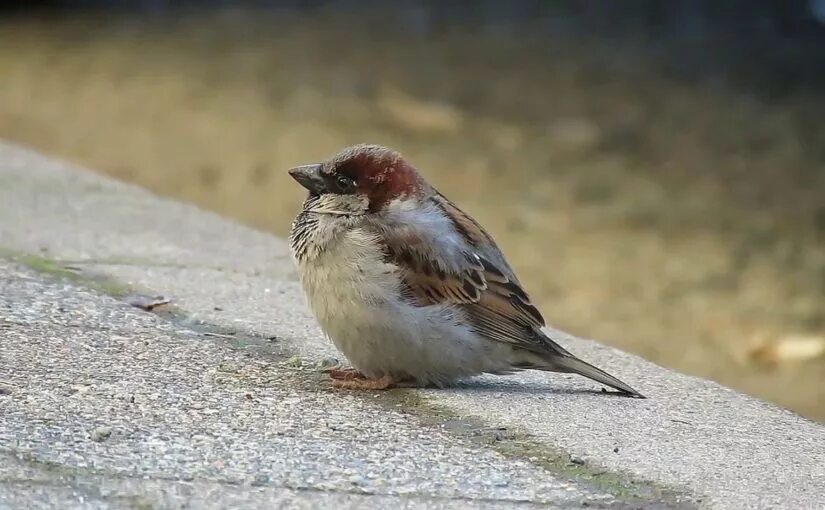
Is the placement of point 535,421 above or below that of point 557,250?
below

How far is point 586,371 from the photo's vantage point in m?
3.10

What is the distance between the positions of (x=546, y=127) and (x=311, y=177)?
6.62 meters

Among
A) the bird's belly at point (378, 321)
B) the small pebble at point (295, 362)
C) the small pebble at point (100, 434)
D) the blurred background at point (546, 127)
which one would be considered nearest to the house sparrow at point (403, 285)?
the bird's belly at point (378, 321)

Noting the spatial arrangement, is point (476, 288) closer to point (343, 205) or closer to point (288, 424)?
point (343, 205)

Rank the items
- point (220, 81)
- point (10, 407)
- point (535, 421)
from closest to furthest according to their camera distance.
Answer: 1. point (10, 407)
2. point (535, 421)
3. point (220, 81)

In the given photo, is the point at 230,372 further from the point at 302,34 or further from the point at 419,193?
the point at 302,34

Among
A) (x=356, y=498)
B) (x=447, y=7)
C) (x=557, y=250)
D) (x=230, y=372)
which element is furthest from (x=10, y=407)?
(x=447, y=7)

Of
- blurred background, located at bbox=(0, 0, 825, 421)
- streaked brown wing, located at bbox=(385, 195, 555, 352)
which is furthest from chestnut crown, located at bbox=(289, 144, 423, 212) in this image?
blurred background, located at bbox=(0, 0, 825, 421)

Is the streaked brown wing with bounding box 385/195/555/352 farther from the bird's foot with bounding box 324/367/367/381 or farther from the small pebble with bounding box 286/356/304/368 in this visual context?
the small pebble with bounding box 286/356/304/368

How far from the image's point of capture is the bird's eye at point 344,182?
3104 millimetres

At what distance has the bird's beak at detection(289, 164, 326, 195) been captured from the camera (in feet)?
10.3

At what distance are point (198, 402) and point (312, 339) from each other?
75 centimetres

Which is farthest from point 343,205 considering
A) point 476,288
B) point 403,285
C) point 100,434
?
point 100,434

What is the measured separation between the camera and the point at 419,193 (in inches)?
122
